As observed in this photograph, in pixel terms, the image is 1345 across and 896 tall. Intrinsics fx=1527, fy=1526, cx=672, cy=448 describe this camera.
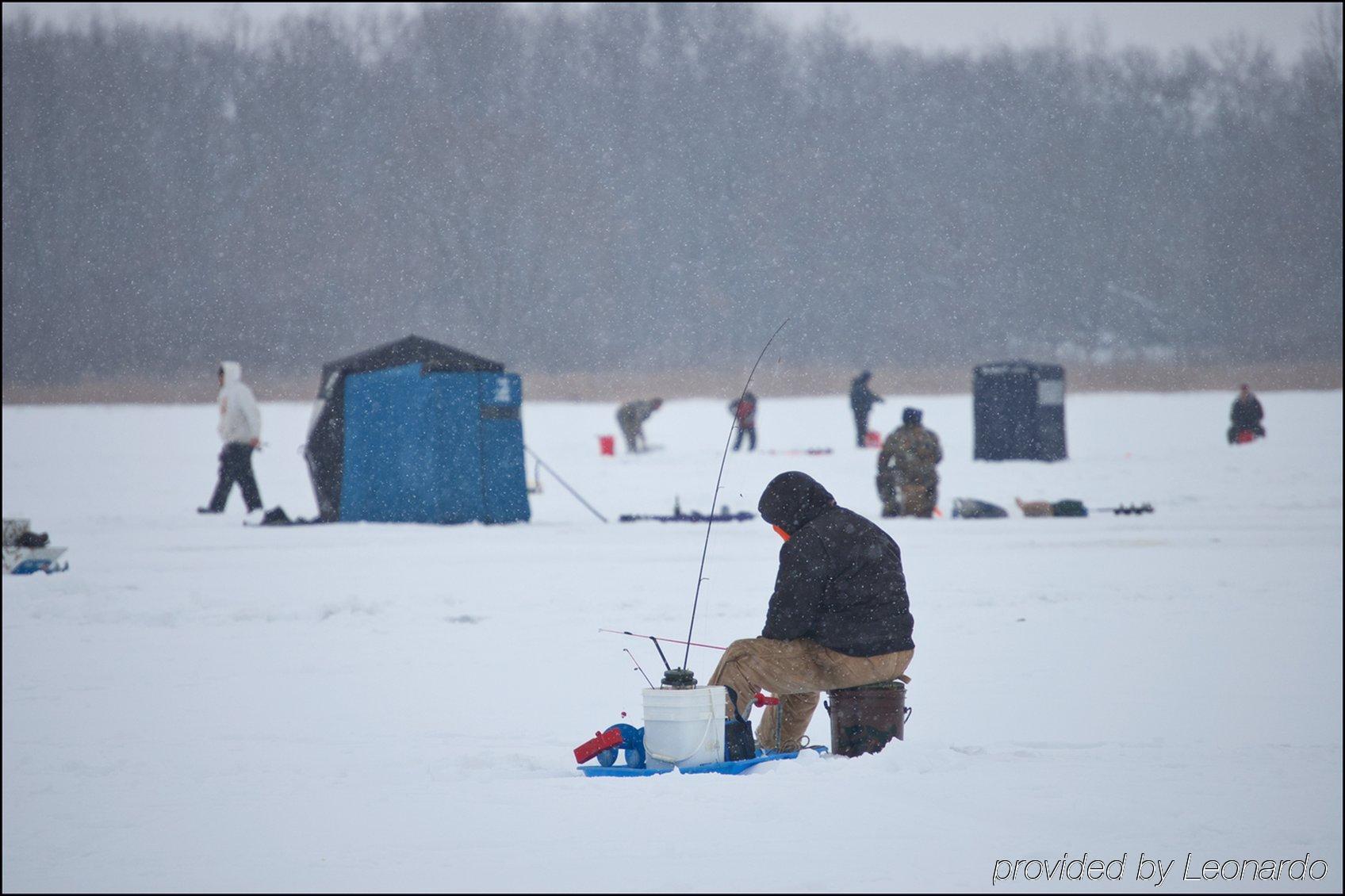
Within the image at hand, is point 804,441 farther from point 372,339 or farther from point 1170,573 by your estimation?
point 372,339

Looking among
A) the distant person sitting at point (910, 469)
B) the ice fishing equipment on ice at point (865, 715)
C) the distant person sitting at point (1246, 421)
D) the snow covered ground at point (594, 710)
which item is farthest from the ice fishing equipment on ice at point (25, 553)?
the distant person sitting at point (1246, 421)

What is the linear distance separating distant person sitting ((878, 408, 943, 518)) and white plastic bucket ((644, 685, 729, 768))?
1003 centimetres

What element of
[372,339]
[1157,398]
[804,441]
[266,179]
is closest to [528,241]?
[372,339]

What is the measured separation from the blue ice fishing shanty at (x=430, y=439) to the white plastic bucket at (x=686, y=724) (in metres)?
9.92

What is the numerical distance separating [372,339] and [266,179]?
10.3m

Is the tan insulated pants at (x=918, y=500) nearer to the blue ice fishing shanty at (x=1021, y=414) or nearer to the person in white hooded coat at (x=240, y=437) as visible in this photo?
the person in white hooded coat at (x=240, y=437)

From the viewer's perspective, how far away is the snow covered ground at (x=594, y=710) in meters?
4.37

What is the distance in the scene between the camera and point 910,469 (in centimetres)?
1540

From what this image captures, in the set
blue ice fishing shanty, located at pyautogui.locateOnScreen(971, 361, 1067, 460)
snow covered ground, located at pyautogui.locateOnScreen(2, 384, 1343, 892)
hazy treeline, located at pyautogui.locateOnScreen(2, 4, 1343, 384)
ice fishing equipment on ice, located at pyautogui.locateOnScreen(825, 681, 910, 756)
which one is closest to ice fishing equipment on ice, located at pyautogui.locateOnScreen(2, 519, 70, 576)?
snow covered ground, located at pyautogui.locateOnScreen(2, 384, 1343, 892)

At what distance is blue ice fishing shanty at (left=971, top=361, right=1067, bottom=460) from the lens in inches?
891

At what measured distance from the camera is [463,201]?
205ft

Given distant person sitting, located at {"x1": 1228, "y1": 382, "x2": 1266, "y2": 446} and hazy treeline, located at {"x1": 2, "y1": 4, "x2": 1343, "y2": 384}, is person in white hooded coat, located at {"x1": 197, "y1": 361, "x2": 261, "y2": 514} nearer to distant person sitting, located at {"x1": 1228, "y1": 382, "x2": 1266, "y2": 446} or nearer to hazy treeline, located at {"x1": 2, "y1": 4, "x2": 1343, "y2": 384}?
distant person sitting, located at {"x1": 1228, "y1": 382, "x2": 1266, "y2": 446}

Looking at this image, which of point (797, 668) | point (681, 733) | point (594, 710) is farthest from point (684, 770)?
point (594, 710)

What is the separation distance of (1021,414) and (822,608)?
708 inches
